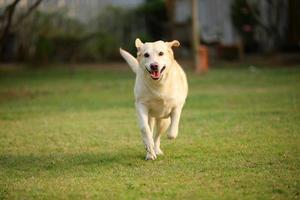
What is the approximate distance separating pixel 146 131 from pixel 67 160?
106cm

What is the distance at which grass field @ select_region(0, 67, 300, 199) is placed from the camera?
6.82 metres

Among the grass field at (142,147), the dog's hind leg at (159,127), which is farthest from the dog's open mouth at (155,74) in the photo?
the grass field at (142,147)

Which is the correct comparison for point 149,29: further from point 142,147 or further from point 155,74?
point 155,74

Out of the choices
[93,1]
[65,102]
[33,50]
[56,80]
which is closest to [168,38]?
[93,1]

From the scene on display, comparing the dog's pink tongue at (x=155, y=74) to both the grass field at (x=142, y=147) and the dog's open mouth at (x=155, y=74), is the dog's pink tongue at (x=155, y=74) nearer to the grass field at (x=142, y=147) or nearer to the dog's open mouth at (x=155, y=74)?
the dog's open mouth at (x=155, y=74)

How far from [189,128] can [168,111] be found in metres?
2.58

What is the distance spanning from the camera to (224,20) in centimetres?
2819

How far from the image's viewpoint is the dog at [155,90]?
8.41 metres

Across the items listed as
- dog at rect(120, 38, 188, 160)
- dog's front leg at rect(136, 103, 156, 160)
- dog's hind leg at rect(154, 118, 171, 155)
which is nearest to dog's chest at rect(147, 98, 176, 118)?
dog at rect(120, 38, 188, 160)

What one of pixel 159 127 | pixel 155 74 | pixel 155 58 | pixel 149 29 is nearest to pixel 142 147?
pixel 159 127

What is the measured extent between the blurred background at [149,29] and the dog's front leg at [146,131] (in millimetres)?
16129

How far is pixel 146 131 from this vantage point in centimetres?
838

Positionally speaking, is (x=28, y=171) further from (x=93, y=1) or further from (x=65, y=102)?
(x=93, y=1)

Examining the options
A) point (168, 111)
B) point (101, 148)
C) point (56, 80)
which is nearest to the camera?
point (168, 111)
